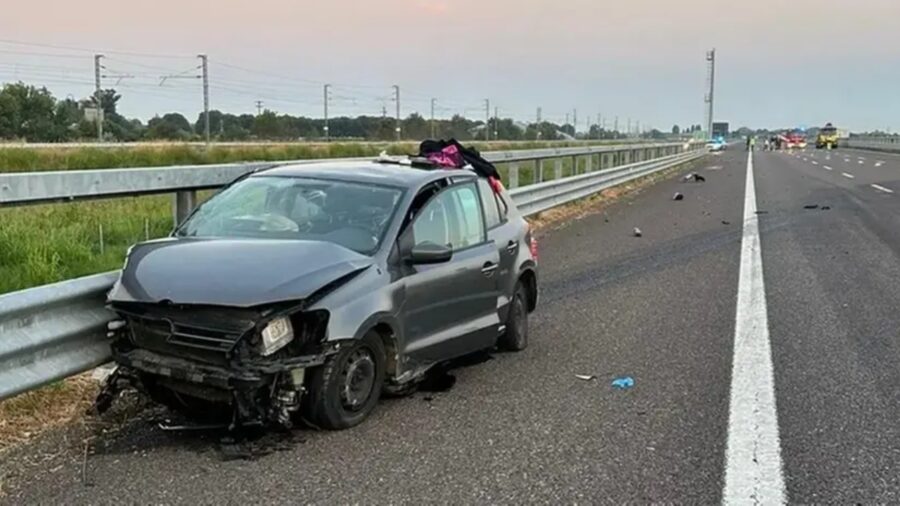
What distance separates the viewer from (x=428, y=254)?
218 inches

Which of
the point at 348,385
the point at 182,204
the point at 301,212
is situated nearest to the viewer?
the point at 348,385

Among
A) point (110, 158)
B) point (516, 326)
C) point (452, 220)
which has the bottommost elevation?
point (516, 326)

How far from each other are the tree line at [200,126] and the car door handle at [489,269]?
44450 millimetres

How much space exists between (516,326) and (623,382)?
113 cm

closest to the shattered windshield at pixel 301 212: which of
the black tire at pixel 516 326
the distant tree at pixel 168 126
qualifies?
the black tire at pixel 516 326

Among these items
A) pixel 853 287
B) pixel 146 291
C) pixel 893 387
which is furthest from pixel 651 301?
pixel 146 291

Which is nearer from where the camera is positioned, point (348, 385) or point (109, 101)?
point (348, 385)

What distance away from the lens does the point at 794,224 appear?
56.4 feet

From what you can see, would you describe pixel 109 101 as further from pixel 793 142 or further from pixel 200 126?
pixel 793 142

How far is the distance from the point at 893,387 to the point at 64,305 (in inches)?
205

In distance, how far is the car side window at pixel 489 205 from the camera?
6.94m

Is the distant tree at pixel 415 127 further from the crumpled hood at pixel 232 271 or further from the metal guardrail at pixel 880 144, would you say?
the crumpled hood at pixel 232 271

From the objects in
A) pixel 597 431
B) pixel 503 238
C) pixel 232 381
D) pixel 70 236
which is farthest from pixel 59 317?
pixel 70 236

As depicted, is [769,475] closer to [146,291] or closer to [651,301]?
[146,291]
